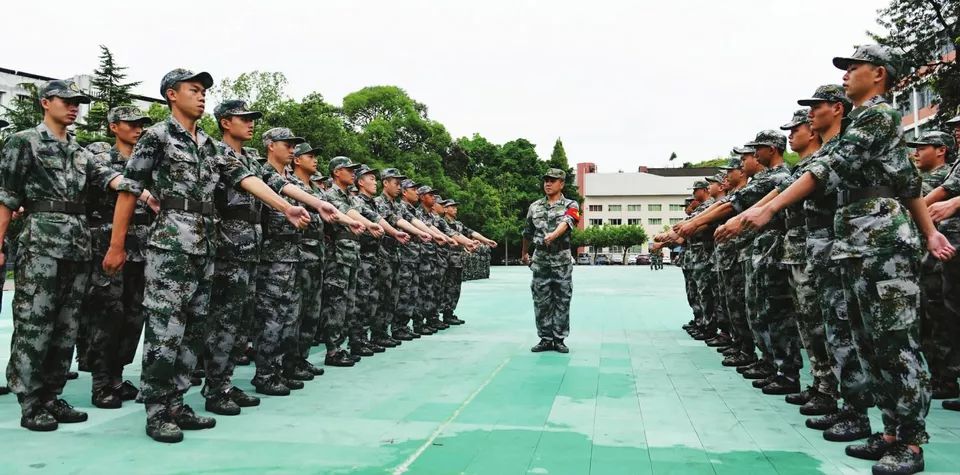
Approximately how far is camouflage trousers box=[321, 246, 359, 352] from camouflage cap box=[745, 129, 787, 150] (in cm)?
366

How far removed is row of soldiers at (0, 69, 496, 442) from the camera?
3664 mm

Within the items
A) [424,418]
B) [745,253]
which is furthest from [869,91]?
[424,418]

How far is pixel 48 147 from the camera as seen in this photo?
157 inches

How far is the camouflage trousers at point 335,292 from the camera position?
6.06 m

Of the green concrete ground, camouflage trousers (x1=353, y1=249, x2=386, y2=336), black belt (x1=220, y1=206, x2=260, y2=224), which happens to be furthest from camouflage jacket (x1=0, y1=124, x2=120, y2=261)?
camouflage trousers (x1=353, y1=249, x2=386, y2=336)

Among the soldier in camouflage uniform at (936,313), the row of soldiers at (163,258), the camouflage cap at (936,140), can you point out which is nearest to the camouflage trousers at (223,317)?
the row of soldiers at (163,258)

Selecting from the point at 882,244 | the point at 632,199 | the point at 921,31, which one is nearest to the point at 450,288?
the point at 882,244

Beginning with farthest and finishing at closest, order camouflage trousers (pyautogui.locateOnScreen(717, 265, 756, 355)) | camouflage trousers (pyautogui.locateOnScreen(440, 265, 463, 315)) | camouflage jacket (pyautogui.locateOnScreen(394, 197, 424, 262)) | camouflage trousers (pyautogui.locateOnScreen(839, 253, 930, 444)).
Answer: camouflage trousers (pyautogui.locateOnScreen(440, 265, 463, 315)) → camouflage jacket (pyautogui.locateOnScreen(394, 197, 424, 262)) → camouflage trousers (pyautogui.locateOnScreen(717, 265, 756, 355)) → camouflage trousers (pyautogui.locateOnScreen(839, 253, 930, 444))

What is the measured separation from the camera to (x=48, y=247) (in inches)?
151

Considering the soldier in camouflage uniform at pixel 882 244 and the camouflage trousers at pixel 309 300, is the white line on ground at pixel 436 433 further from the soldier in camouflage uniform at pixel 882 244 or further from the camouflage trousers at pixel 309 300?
the soldier in camouflage uniform at pixel 882 244

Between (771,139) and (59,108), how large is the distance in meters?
5.04

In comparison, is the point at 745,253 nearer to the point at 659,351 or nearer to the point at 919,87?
the point at 659,351

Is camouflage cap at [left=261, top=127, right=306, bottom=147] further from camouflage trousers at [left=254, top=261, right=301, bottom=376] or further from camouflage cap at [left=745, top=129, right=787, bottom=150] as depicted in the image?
camouflage cap at [left=745, top=129, right=787, bottom=150]

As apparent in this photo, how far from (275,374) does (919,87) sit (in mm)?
18536
